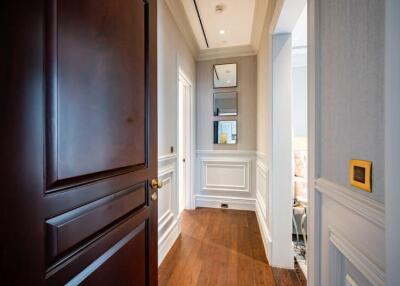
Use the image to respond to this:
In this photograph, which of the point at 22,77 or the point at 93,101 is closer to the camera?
the point at 22,77

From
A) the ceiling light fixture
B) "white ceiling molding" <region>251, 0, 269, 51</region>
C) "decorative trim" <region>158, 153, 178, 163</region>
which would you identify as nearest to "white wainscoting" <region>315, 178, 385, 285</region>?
"decorative trim" <region>158, 153, 178, 163</region>

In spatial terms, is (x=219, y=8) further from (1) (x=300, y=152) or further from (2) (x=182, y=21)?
(1) (x=300, y=152)

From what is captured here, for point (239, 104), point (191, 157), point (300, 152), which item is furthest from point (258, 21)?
point (191, 157)

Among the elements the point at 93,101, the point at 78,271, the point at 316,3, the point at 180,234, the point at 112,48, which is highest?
the point at 316,3

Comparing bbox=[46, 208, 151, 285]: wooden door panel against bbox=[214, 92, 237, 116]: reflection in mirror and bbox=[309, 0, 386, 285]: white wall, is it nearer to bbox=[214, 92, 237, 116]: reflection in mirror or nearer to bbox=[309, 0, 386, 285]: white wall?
bbox=[309, 0, 386, 285]: white wall

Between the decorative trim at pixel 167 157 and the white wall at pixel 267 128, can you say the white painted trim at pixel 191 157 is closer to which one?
the decorative trim at pixel 167 157

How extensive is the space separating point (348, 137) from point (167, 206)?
1867 mm

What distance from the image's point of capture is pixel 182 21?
2.43 m

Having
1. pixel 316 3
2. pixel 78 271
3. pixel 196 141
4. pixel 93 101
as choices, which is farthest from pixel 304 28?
pixel 78 271

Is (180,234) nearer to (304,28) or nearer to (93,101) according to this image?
(93,101)

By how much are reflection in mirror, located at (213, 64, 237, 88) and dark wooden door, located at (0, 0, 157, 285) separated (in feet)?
7.97

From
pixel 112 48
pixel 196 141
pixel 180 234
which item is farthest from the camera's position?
pixel 196 141

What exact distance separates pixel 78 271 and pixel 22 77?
626mm

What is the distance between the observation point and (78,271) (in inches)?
25.6
